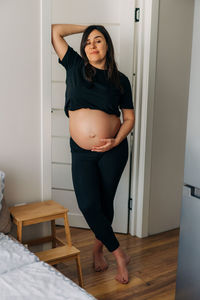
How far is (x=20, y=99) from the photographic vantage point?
219cm

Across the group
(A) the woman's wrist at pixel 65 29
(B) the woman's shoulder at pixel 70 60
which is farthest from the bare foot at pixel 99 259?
(A) the woman's wrist at pixel 65 29

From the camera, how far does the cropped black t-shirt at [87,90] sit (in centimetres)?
231

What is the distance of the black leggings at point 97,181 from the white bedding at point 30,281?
A: 684 mm

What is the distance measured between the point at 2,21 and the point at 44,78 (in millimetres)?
380

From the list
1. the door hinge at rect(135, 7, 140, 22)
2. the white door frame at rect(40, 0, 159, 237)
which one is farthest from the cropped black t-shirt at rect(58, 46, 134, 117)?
the door hinge at rect(135, 7, 140, 22)

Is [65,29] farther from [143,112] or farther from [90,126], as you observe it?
[143,112]

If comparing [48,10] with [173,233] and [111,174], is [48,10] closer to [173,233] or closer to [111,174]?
[111,174]

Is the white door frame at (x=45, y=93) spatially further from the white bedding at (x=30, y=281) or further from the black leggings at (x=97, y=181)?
the white bedding at (x=30, y=281)

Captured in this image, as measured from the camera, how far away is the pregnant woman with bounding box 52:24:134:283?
7.58 ft

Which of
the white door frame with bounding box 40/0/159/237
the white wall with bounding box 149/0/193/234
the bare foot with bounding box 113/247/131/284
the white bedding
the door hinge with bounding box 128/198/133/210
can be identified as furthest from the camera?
the door hinge with bounding box 128/198/133/210

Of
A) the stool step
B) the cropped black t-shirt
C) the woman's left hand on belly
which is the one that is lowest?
the stool step

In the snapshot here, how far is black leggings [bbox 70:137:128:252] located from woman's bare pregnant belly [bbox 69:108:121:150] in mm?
71

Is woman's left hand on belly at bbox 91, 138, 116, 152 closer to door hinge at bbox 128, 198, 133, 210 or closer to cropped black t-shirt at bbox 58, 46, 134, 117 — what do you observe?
cropped black t-shirt at bbox 58, 46, 134, 117

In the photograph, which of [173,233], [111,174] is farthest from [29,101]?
[173,233]
